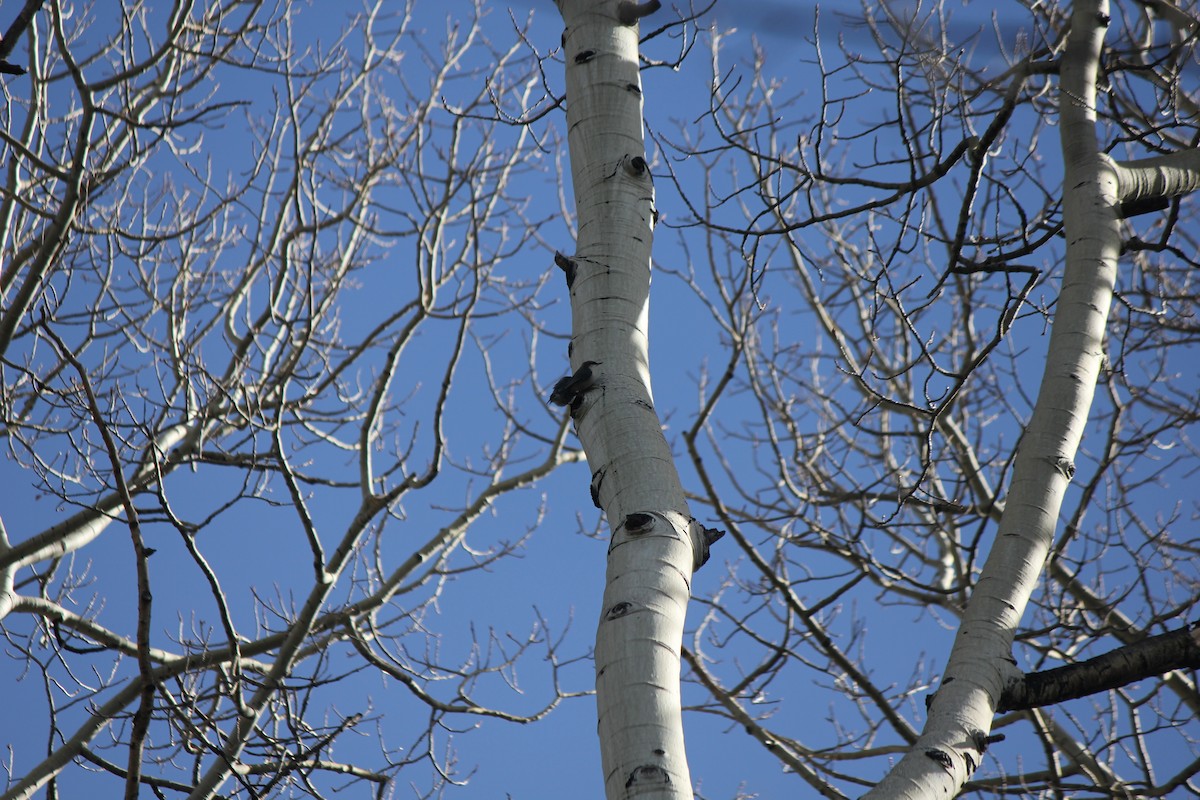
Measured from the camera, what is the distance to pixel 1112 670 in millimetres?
2129

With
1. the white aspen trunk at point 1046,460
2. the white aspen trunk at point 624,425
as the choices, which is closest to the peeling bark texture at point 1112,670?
the white aspen trunk at point 1046,460

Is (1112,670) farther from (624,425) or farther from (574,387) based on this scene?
(574,387)

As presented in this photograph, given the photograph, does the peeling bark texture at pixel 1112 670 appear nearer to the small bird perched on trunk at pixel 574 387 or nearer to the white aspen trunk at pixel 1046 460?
the white aspen trunk at pixel 1046 460

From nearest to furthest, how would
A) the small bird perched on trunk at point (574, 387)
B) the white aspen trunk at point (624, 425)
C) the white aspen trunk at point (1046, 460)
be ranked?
1. the white aspen trunk at point (624, 425)
2. the white aspen trunk at point (1046, 460)
3. the small bird perched on trunk at point (574, 387)

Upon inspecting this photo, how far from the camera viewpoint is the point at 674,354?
29.4m

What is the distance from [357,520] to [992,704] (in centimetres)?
300

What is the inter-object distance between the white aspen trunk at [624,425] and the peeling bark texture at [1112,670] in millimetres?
781

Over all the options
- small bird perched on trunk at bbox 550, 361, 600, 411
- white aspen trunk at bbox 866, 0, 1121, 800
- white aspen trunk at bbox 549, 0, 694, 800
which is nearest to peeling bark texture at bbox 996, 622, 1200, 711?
white aspen trunk at bbox 866, 0, 1121, 800

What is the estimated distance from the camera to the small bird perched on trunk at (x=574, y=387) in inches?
83.0

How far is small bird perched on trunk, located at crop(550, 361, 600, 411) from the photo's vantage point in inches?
83.0

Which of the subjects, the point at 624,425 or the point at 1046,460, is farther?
the point at 1046,460

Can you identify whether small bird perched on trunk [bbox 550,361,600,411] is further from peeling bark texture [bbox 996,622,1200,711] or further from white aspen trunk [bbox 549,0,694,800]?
peeling bark texture [bbox 996,622,1200,711]

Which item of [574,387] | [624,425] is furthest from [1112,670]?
[574,387]

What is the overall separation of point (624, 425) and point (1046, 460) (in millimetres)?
1037
